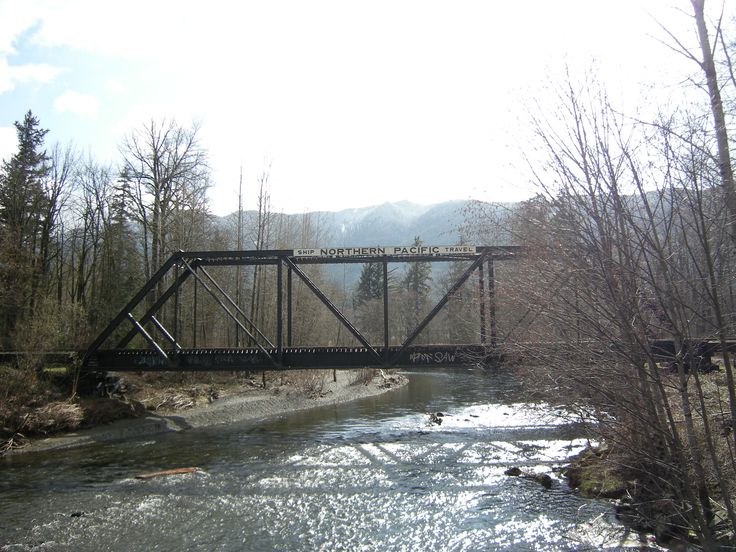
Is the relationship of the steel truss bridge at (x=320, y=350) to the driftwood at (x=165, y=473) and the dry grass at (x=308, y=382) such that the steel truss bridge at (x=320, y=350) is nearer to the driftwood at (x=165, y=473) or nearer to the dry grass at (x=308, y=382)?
the driftwood at (x=165, y=473)

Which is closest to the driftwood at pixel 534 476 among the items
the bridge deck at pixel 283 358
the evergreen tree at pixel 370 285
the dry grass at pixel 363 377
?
the bridge deck at pixel 283 358

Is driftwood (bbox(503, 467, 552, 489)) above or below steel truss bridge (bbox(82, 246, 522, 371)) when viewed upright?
below

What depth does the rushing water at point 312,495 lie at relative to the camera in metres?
8.96

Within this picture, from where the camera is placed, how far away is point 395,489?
→ 11953 millimetres

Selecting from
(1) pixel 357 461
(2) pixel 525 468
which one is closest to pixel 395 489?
(1) pixel 357 461

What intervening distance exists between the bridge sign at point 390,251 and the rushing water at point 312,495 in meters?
5.54

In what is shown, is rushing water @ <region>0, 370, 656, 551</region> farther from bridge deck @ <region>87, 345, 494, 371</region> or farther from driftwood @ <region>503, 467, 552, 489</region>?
bridge deck @ <region>87, 345, 494, 371</region>

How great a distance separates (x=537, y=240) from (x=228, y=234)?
3412cm

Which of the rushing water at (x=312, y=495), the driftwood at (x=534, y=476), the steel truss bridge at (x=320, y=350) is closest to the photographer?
the rushing water at (x=312, y=495)

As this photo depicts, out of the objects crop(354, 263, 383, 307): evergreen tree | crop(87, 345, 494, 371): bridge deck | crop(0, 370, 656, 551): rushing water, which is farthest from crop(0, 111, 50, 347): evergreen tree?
crop(354, 263, 383, 307): evergreen tree

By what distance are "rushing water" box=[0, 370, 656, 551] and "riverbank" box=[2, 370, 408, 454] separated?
3.35ft

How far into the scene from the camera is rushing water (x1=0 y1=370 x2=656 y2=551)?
8.96 metres

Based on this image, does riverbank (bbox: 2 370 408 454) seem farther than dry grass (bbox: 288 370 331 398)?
No

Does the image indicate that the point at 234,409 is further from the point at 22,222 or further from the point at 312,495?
the point at 22,222
